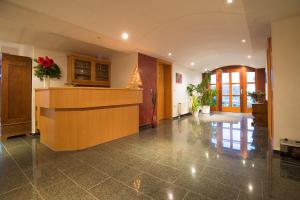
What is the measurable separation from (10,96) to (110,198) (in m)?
4.24

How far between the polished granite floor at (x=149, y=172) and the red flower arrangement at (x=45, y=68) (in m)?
2.00

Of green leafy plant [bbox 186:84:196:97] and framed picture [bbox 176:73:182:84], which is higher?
framed picture [bbox 176:73:182:84]

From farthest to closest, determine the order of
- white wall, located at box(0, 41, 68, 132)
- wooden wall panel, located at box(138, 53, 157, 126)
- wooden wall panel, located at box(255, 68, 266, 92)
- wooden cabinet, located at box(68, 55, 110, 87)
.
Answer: wooden wall panel, located at box(255, 68, 266, 92) < wooden wall panel, located at box(138, 53, 157, 126) < wooden cabinet, located at box(68, 55, 110, 87) < white wall, located at box(0, 41, 68, 132)

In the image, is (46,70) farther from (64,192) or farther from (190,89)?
(190,89)

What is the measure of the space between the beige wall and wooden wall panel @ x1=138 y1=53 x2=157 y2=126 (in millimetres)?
3595

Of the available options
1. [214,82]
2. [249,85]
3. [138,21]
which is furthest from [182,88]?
[138,21]

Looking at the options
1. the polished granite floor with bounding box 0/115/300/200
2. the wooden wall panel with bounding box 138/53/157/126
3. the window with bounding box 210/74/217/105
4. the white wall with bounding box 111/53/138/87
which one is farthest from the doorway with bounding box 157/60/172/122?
the window with bounding box 210/74/217/105

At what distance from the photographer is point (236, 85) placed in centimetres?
973

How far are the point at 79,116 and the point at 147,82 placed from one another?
2885 millimetres

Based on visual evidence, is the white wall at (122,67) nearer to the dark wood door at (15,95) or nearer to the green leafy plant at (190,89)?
the dark wood door at (15,95)

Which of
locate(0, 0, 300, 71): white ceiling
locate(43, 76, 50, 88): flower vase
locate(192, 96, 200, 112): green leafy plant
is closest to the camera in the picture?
locate(0, 0, 300, 71): white ceiling

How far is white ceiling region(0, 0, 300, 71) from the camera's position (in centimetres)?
265

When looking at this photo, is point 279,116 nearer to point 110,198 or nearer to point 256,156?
point 256,156

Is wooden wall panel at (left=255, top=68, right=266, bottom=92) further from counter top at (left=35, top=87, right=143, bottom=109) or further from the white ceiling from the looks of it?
counter top at (left=35, top=87, right=143, bottom=109)
